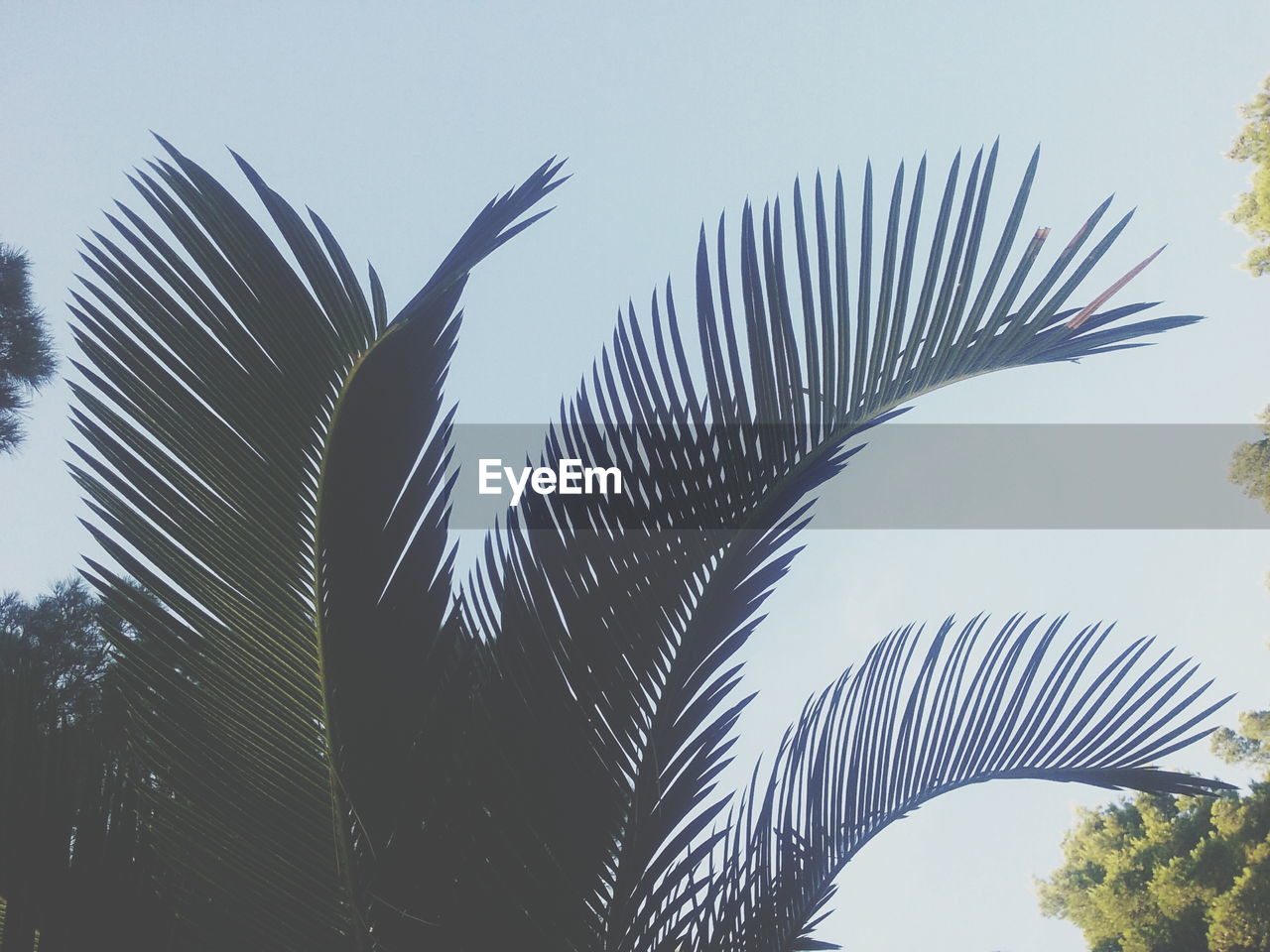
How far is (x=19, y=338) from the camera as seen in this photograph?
5676 millimetres

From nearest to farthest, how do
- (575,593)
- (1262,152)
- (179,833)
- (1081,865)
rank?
(179,833), (575,593), (1262,152), (1081,865)

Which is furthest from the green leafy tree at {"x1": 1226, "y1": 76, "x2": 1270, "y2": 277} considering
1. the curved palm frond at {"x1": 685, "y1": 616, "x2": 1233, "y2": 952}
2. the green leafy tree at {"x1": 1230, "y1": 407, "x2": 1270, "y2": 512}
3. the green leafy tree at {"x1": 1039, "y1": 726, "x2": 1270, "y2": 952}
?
the curved palm frond at {"x1": 685, "y1": 616, "x2": 1233, "y2": 952}

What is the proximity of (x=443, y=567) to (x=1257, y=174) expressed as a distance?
13.0 meters

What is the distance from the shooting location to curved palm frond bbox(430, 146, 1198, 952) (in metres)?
1.69

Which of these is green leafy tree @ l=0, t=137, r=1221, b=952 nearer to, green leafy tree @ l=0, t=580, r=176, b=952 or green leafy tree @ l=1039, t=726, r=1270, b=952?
green leafy tree @ l=0, t=580, r=176, b=952

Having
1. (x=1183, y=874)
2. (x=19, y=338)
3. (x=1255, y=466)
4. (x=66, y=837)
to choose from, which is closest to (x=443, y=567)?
(x=66, y=837)

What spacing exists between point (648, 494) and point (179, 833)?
1.13 m

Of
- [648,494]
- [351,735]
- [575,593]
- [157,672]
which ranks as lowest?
[351,735]

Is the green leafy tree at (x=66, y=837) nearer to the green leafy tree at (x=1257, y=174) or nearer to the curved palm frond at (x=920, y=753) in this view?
the curved palm frond at (x=920, y=753)

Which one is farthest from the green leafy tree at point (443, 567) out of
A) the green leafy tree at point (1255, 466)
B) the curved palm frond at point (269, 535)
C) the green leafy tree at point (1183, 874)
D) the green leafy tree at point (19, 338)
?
the green leafy tree at point (1183, 874)

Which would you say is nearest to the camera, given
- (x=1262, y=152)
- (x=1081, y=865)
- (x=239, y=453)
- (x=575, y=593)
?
(x=239, y=453)

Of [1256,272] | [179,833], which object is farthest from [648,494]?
[1256,272]

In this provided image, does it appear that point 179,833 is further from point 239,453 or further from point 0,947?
point 239,453

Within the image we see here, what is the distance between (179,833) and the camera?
5.42 feet
